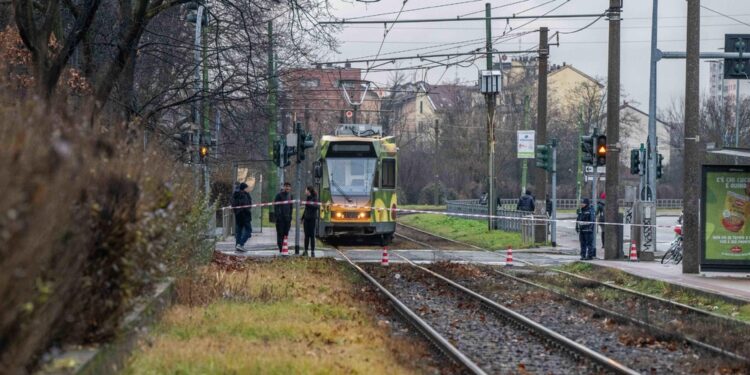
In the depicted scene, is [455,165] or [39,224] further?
[455,165]

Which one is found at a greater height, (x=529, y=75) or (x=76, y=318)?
(x=529, y=75)

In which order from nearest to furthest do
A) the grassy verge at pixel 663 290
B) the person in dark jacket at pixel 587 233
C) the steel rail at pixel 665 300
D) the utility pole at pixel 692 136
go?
the steel rail at pixel 665 300, the grassy verge at pixel 663 290, the utility pole at pixel 692 136, the person in dark jacket at pixel 587 233

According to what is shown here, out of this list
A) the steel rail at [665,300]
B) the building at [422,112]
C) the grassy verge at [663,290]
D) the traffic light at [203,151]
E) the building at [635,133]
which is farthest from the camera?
the building at [635,133]

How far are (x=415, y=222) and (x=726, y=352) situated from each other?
1958 inches

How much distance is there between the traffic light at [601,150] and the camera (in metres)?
30.5

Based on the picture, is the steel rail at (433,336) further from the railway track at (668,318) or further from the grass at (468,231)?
the grass at (468,231)

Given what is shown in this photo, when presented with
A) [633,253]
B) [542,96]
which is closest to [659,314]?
[633,253]

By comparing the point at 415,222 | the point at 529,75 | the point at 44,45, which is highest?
the point at 529,75

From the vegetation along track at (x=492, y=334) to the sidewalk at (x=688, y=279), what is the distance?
165 inches

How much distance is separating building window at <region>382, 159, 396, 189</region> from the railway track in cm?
1303

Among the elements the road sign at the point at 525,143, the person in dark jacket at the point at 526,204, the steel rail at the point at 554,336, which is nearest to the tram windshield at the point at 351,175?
the road sign at the point at 525,143

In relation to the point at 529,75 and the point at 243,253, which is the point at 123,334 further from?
the point at 529,75

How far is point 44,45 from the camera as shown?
16734mm

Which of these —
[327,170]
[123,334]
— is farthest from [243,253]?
[123,334]
